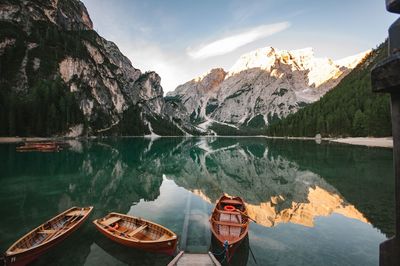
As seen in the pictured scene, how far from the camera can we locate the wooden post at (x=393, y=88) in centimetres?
351

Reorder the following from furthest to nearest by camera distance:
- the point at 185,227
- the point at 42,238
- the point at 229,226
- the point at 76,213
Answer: the point at 185,227 < the point at 76,213 < the point at 229,226 < the point at 42,238

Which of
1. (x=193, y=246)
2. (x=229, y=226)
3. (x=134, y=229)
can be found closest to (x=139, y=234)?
(x=134, y=229)

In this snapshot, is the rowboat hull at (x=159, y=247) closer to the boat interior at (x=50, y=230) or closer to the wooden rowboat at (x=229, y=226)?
the wooden rowboat at (x=229, y=226)

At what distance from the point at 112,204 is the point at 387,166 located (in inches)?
1781

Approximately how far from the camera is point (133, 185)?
3519 cm

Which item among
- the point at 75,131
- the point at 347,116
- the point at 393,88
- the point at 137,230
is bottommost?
the point at 137,230

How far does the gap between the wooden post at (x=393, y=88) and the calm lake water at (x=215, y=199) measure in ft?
39.2

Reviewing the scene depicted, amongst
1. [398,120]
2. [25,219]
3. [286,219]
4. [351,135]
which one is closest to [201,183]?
[286,219]

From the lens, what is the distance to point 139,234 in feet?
51.7

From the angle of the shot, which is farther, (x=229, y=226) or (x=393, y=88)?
(x=229, y=226)

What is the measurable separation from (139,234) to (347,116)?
14238cm

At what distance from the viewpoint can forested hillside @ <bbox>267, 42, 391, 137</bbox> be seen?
101 metres

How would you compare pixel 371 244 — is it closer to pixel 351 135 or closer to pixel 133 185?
pixel 133 185

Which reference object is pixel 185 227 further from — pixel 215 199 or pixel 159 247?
pixel 215 199
